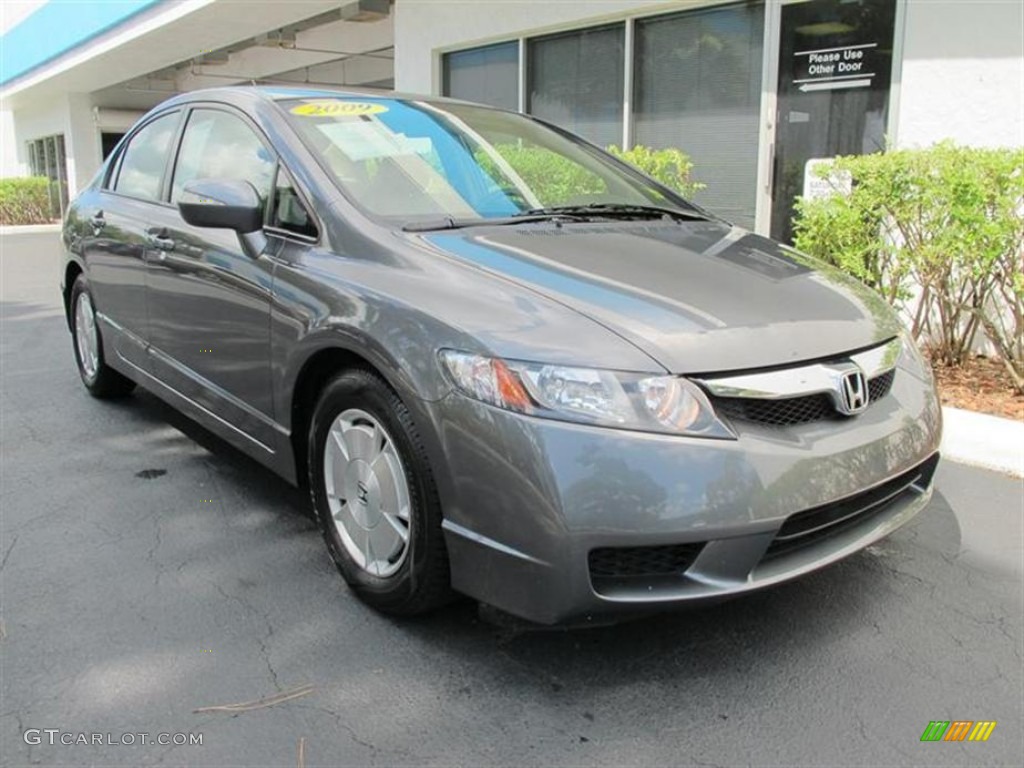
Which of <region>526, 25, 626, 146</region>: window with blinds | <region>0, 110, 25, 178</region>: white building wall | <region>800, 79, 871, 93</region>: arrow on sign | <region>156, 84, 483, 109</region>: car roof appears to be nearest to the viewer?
<region>156, 84, 483, 109</region>: car roof

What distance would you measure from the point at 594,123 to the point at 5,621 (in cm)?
753

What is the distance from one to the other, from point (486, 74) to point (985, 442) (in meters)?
7.35

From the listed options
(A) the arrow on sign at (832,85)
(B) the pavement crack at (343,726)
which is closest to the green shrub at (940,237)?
(A) the arrow on sign at (832,85)

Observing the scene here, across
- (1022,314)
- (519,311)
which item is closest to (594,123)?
(1022,314)

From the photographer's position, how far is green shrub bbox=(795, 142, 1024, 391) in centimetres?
507

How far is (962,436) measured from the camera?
15.5 feet

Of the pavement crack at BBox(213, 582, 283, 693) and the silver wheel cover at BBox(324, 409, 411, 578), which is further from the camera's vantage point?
the silver wheel cover at BBox(324, 409, 411, 578)

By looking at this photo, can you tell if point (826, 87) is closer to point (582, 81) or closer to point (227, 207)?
point (582, 81)

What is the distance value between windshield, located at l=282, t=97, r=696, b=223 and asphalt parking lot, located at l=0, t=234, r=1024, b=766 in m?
1.39

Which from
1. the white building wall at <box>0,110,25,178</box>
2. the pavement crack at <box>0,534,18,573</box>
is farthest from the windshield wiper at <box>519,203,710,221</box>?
the white building wall at <box>0,110,25,178</box>

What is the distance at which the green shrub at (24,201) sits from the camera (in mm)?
27219

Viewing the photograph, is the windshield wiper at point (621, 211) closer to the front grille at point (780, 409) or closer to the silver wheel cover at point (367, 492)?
the silver wheel cover at point (367, 492)

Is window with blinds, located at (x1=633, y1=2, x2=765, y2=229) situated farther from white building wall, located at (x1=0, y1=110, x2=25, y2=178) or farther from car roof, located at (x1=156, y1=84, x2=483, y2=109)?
white building wall, located at (x1=0, y1=110, x2=25, y2=178)

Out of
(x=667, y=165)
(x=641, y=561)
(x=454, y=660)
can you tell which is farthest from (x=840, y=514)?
(x=667, y=165)
